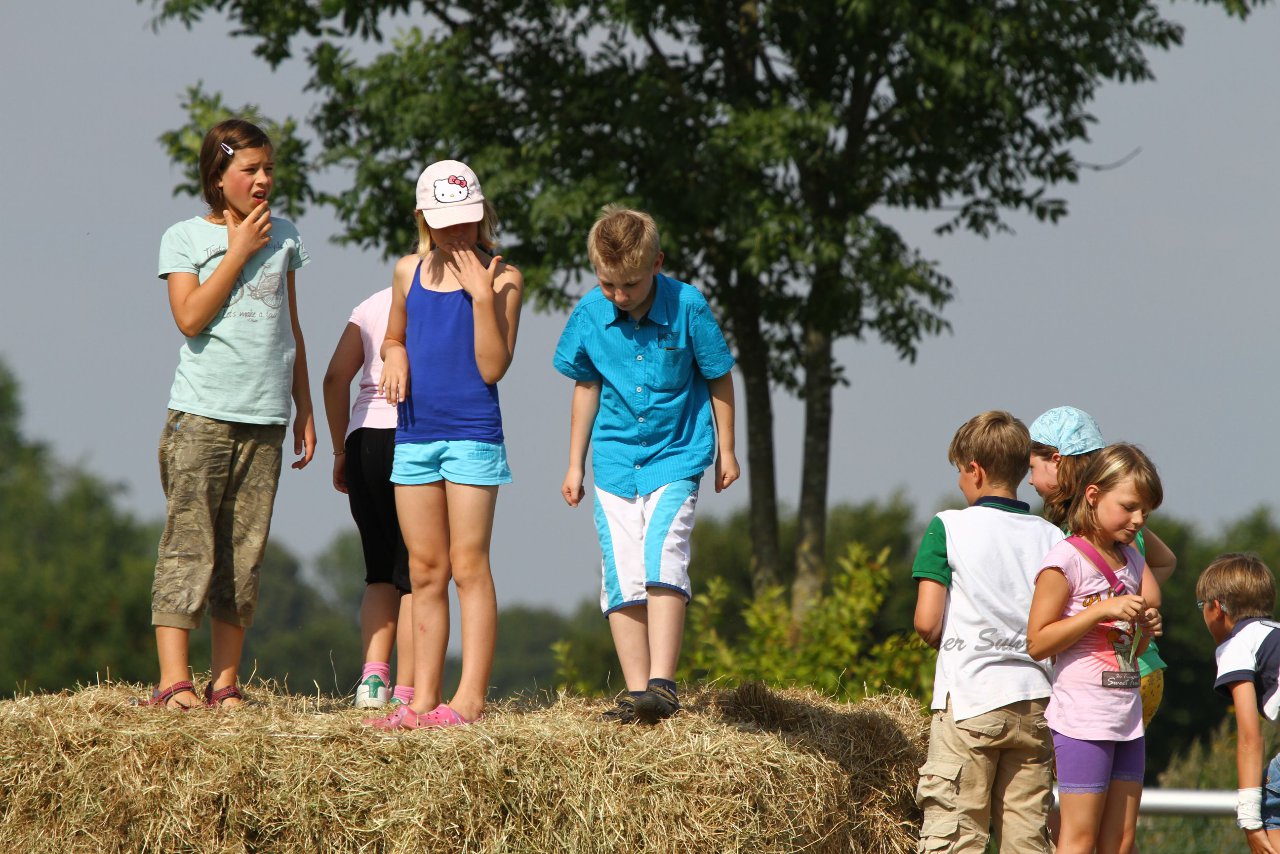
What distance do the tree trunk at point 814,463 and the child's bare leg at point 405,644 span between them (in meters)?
9.16

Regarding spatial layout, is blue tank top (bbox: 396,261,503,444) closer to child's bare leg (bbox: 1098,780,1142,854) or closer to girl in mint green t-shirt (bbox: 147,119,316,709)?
girl in mint green t-shirt (bbox: 147,119,316,709)

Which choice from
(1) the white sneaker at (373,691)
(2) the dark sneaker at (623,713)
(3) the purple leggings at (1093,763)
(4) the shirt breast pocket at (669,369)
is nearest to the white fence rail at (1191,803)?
(3) the purple leggings at (1093,763)

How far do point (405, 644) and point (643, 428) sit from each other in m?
1.48

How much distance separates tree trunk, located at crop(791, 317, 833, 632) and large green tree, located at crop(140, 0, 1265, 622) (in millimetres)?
23

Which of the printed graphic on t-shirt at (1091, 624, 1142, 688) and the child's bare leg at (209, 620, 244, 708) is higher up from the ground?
the printed graphic on t-shirt at (1091, 624, 1142, 688)

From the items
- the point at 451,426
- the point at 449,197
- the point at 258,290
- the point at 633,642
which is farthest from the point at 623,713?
the point at 258,290

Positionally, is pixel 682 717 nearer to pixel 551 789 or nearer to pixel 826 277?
pixel 551 789

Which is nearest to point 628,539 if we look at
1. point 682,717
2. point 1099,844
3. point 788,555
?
point 682,717

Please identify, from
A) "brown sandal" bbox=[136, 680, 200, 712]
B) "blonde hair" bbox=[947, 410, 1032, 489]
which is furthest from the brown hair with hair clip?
"blonde hair" bbox=[947, 410, 1032, 489]

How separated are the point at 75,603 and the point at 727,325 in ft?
124

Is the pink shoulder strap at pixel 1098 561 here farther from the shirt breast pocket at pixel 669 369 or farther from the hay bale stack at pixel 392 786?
the shirt breast pocket at pixel 669 369

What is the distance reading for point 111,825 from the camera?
14.5ft

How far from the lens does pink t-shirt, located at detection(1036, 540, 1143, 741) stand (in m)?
4.43

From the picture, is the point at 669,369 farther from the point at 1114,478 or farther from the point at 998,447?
the point at 1114,478
